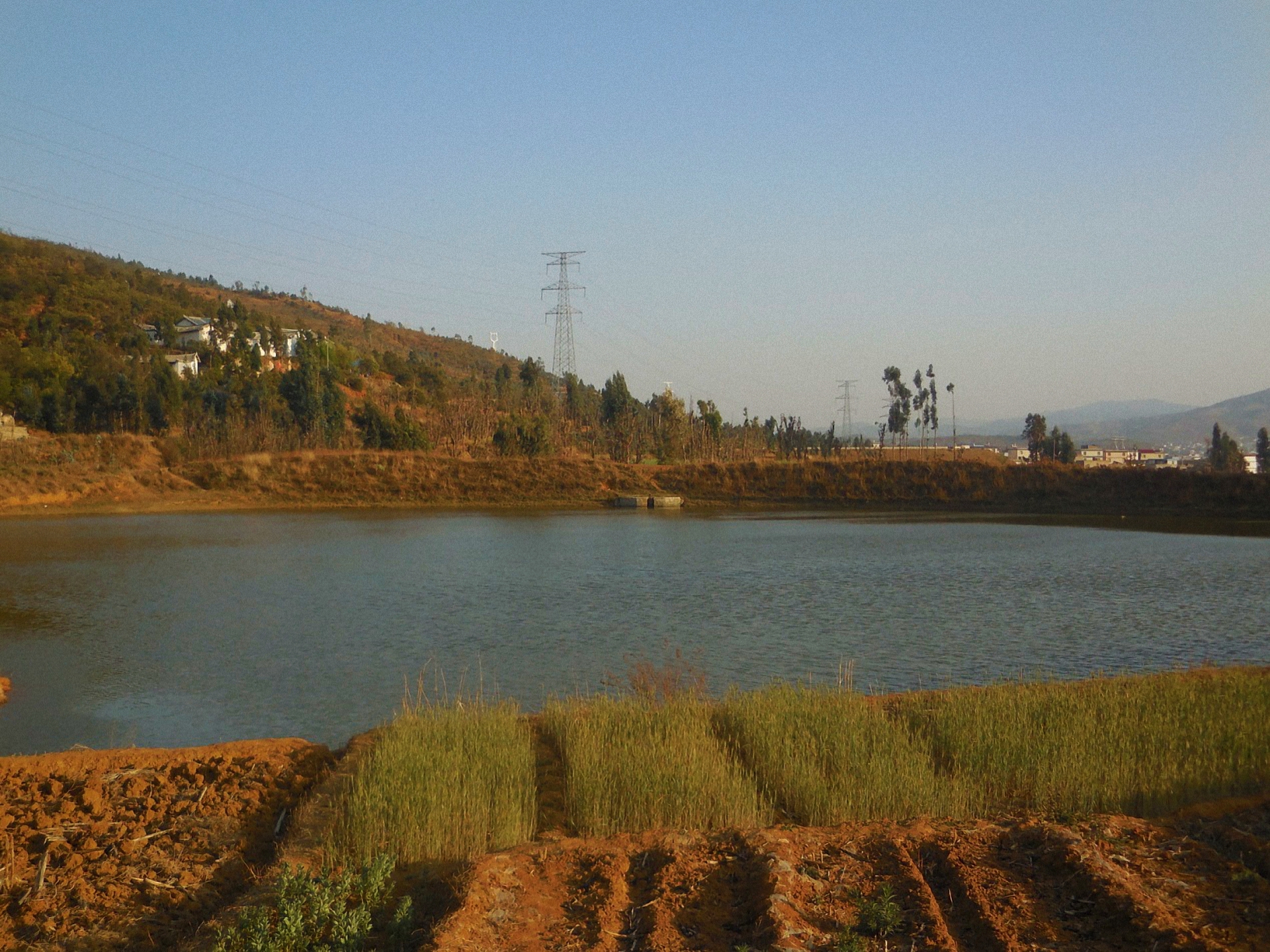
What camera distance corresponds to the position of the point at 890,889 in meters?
5.47

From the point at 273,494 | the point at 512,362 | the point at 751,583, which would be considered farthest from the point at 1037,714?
the point at 512,362

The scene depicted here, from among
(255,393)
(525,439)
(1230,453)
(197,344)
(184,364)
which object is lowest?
(1230,453)

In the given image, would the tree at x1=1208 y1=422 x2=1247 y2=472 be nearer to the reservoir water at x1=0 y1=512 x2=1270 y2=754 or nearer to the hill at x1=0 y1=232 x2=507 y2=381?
the reservoir water at x1=0 y1=512 x2=1270 y2=754

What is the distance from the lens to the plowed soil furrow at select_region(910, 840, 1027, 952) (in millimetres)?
5219

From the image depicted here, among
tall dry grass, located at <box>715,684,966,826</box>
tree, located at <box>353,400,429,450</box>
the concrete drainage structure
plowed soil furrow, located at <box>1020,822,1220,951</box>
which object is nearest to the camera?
plowed soil furrow, located at <box>1020,822,1220,951</box>

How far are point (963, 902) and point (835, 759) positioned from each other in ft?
8.84

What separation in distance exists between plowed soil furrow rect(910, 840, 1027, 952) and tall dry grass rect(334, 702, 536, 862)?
9.38ft

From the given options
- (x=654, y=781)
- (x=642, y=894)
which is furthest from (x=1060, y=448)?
(x=642, y=894)

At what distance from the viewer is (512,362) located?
18538 centimetres

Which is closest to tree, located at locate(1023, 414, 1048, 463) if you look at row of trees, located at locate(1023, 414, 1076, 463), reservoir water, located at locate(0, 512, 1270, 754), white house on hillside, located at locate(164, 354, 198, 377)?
row of trees, located at locate(1023, 414, 1076, 463)

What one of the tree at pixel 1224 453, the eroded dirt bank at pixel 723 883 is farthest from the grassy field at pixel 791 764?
the tree at pixel 1224 453

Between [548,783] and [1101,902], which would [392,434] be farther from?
[1101,902]

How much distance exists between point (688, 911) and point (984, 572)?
26.2 metres

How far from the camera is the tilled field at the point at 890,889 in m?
5.24
